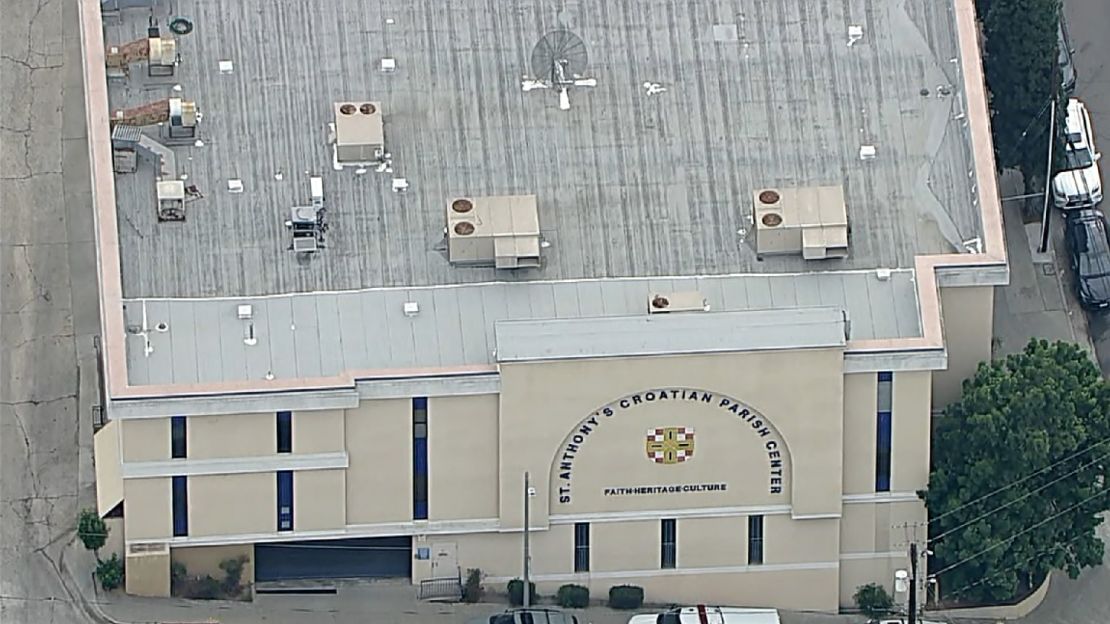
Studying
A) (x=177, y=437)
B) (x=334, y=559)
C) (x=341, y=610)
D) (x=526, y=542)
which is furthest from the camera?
(x=334, y=559)

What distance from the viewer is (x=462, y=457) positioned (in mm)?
146125

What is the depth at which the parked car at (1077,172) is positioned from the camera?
545 ft

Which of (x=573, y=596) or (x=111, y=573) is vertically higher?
(x=111, y=573)

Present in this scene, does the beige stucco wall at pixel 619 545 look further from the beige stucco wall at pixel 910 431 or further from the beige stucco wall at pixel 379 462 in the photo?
the beige stucco wall at pixel 910 431

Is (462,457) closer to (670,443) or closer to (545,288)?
(545,288)

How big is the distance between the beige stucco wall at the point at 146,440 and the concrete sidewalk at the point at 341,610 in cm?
622

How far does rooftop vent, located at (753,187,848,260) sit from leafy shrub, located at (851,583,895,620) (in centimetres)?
1198

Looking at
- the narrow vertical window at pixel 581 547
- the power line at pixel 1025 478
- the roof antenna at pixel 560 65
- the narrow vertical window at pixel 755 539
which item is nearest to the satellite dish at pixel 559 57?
the roof antenna at pixel 560 65

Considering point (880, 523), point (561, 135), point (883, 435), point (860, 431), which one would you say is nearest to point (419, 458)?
point (561, 135)

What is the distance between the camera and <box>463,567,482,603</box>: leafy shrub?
149 m

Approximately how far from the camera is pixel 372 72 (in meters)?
152

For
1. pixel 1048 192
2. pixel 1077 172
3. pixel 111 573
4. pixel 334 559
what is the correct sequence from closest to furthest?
pixel 111 573 → pixel 334 559 → pixel 1048 192 → pixel 1077 172

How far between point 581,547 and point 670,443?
5.27 meters

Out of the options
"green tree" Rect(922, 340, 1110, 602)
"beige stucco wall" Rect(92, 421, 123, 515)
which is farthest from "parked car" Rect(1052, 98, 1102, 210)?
"beige stucco wall" Rect(92, 421, 123, 515)
